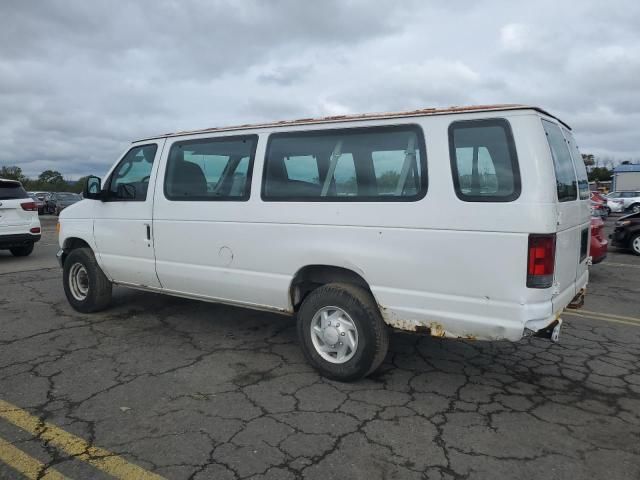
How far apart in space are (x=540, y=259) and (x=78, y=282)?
515cm

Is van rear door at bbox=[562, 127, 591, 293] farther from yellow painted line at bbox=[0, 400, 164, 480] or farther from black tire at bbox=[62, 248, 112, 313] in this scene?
black tire at bbox=[62, 248, 112, 313]

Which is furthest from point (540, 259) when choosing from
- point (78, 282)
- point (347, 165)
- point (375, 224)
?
point (78, 282)

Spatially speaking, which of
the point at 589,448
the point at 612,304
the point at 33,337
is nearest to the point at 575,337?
the point at 612,304

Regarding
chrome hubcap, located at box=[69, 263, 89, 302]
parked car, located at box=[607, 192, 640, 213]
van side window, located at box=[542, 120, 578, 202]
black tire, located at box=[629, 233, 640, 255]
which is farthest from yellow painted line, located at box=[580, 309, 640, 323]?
parked car, located at box=[607, 192, 640, 213]

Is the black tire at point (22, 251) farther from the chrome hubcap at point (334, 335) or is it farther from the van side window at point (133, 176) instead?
the chrome hubcap at point (334, 335)

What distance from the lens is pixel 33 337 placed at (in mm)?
4926

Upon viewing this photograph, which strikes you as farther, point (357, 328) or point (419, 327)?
point (357, 328)

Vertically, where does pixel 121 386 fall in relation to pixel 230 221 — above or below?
below

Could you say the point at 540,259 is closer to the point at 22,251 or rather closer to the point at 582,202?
the point at 582,202

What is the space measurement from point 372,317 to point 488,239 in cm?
103

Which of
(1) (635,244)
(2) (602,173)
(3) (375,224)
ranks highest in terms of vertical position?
(2) (602,173)

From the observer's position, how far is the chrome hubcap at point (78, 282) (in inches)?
229

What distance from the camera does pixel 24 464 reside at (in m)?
2.73

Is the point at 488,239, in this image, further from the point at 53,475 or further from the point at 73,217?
the point at 73,217
